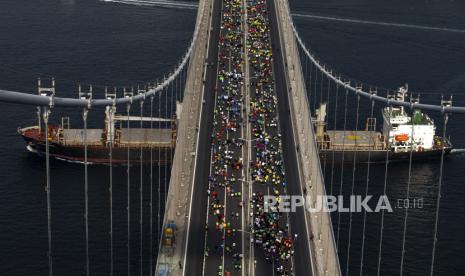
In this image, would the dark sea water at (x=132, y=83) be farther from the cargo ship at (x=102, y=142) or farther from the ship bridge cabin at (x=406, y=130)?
the ship bridge cabin at (x=406, y=130)

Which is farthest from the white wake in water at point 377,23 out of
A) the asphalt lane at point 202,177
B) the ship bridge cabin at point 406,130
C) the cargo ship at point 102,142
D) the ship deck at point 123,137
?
the ship deck at point 123,137

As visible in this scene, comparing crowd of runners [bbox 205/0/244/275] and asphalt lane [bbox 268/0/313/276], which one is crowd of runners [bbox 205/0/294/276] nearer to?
crowd of runners [bbox 205/0/244/275]

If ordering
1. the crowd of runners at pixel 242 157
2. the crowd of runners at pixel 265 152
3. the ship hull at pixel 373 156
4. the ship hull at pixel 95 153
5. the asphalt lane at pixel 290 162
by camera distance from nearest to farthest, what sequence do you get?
the asphalt lane at pixel 290 162 → the crowd of runners at pixel 242 157 → the crowd of runners at pixel 265 152 → the ship hull at pixel 95 153 → the ship hull at pixel 373 156

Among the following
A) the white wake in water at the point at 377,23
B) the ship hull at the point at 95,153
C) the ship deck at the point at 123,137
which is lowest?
the ship hull at the point at 95,153

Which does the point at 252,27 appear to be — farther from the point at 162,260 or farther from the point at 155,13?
the point at 162,260

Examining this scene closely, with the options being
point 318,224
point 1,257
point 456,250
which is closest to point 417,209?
point 456,250
